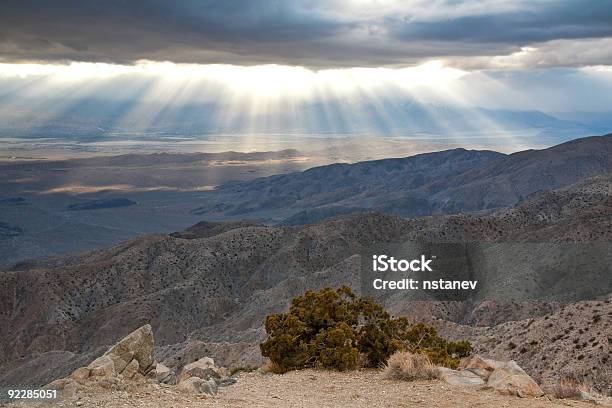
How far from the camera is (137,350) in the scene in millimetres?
19297

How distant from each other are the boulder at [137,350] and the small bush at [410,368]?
691 cm

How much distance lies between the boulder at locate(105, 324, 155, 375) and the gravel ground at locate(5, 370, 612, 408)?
3.21 m

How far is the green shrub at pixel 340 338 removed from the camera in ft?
64.1

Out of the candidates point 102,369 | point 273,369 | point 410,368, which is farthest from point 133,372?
point 410,368

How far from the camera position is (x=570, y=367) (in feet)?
77.6

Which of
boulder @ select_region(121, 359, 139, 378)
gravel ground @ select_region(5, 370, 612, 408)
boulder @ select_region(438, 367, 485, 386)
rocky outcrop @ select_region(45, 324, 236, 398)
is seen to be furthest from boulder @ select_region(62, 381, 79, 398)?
boulder @ select_region(438, 367, 485, 386)

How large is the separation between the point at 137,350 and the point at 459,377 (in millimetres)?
9166

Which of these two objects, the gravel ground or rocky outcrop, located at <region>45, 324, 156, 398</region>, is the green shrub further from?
rocky outcrop, located at <region>45, 324, 156, 398</region>

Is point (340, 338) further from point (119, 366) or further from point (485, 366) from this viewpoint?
point (119, 366)

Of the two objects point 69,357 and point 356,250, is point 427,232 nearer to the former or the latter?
point 356,250

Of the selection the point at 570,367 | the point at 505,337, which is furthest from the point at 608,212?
the point at 570,367

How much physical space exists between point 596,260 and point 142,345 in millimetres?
49115

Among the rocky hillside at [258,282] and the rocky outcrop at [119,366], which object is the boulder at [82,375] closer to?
the rocky outcrop at [119,366]

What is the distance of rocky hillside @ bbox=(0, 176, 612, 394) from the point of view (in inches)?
2168
